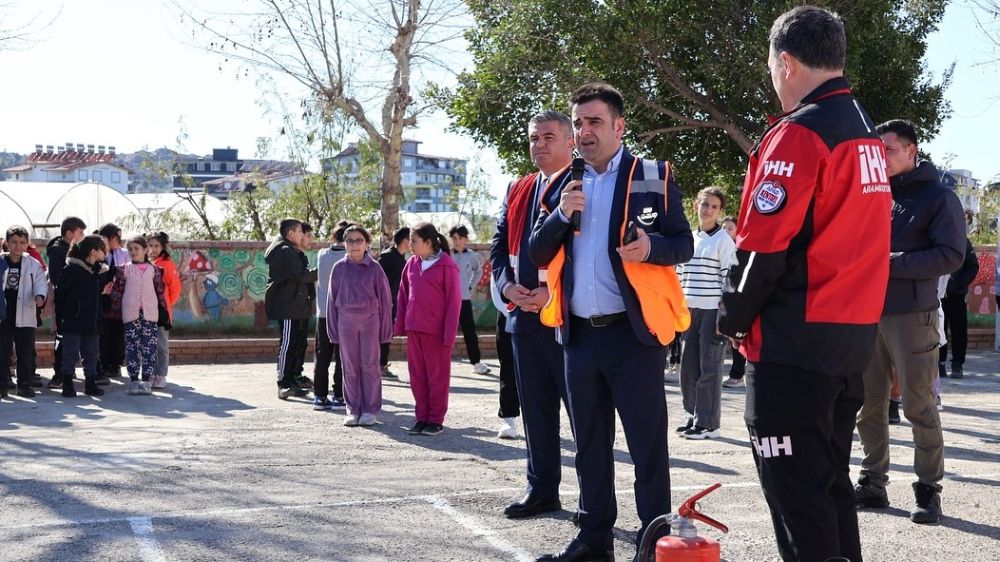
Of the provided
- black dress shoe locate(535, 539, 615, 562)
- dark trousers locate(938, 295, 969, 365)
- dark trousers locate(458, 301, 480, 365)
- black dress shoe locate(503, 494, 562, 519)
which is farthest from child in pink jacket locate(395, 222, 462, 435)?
dark trousers locate(938, 295, 969, 365)

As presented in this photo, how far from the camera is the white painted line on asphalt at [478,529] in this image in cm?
542

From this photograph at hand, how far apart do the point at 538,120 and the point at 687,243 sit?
1805mm

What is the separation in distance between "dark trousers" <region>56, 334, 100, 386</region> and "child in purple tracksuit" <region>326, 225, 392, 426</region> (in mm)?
3561

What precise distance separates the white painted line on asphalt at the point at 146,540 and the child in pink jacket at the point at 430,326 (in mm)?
3499

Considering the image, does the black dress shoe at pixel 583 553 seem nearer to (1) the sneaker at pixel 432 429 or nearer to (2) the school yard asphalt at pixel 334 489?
(2) the school yard asphalt at pixel 334 489

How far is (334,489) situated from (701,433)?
3476mm

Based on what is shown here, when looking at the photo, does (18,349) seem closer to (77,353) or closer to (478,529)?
(77,353)

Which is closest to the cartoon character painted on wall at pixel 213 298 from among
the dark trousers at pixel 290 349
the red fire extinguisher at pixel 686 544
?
the dark trousers at pixel 290 349

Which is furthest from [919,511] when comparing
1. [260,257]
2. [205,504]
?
[260,257]

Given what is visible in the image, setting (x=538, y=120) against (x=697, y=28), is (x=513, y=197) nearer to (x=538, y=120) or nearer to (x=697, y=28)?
(x=538, y=120)

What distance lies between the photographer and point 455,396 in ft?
40.4

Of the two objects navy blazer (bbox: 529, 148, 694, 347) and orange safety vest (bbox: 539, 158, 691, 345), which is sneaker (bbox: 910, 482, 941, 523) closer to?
orange safety vest (bbox: 539, 158, 691, 345)

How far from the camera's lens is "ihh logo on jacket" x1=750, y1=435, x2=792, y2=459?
3.71m

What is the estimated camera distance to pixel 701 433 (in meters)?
9.20
